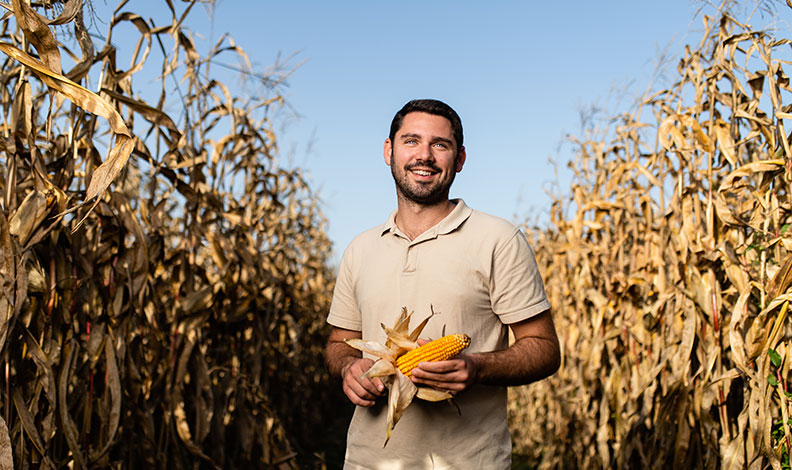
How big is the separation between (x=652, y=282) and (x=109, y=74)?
2.87m

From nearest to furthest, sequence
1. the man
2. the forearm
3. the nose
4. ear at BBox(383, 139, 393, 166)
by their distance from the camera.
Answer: the forearm
the man
the nose
ear at BBox(383, 139, 393, 166)

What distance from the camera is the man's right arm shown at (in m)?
1.74

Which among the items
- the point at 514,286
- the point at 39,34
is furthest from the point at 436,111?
the point at 39,34

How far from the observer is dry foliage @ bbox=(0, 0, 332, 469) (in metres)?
1.92

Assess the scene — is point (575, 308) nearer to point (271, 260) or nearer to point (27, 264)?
point (271, 260)

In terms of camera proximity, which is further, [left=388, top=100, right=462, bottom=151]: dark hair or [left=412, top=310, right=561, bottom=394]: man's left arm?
[left=388, top=100, right=462, bottom=151]: dark hair

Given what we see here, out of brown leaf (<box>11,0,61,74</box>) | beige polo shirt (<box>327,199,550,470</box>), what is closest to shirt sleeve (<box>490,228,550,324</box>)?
beige polo shirt (<box>327,199,550,470</box>)

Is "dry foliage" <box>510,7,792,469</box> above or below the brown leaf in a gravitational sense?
below

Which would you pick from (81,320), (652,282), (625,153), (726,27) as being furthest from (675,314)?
(81,320)

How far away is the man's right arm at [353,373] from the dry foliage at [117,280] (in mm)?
786

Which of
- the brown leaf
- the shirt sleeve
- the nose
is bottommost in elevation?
the shirt sleeve

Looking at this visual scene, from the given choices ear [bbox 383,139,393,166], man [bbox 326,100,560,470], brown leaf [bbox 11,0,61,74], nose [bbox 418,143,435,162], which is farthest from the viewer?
ear [bbox 383,139,393,166]

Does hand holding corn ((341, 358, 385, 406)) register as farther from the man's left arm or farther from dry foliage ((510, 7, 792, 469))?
dry foliage ((510, 7, 792, 469))

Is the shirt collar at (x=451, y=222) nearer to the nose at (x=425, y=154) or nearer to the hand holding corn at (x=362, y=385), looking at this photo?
the nose at (x=425, y=154)
